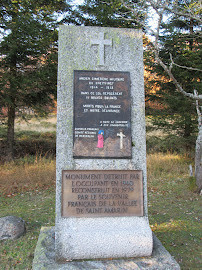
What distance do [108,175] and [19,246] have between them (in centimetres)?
175

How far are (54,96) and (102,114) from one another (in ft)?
25.8

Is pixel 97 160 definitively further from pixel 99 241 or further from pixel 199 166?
pixel 199 166

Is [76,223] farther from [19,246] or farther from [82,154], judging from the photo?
[19,246]

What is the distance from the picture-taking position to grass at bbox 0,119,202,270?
3.22m

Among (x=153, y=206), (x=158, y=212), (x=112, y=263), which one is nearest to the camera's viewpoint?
(x=112, y=263)

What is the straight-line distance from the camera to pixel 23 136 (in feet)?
42.0

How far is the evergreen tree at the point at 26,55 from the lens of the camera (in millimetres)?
8617

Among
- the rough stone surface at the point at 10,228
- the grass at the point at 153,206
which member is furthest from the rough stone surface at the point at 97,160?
the rough stone surface at the point at 10,228

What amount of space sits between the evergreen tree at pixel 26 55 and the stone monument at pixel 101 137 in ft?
20.5

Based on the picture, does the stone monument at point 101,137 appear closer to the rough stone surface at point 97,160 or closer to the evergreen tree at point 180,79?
the rough stone surface at point 97,160

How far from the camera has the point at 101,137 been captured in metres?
2.68

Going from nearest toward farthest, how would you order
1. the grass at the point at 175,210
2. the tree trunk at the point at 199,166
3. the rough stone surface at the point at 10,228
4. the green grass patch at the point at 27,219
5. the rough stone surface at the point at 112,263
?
the rough stone surface at the point at 112,263, the green grass patch at the point at 27,219, the grass at the point at 175,210, the rough stone surface at the point at 10,228, the tree trunk at the point at 199,166

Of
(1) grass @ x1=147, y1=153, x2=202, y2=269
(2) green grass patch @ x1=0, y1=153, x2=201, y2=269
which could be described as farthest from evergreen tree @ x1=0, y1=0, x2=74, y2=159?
(1) grass @ x1=147, y1=153, x2=202, y2=269

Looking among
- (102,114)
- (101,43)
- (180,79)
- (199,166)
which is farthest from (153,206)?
(180,79)
